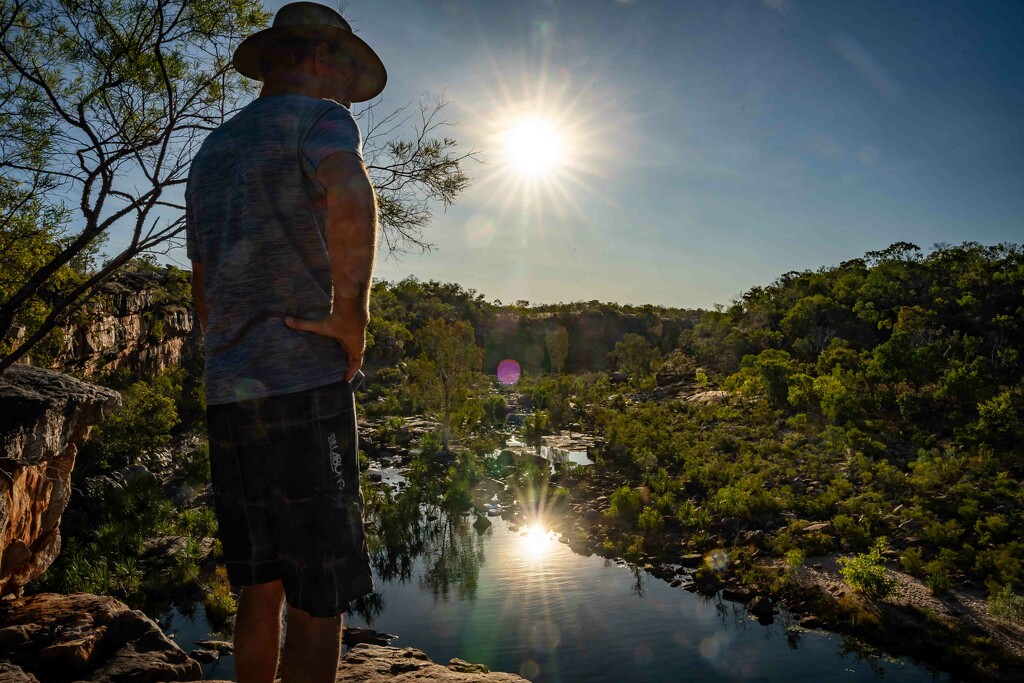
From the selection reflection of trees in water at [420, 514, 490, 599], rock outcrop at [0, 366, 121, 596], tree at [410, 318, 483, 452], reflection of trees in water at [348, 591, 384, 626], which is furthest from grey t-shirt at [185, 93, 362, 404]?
tree at [410, 318, 483, 452]

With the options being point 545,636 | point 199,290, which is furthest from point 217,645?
point 199,290

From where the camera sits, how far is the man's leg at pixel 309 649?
149 centimetres

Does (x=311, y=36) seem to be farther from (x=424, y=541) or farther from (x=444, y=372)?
(x=444, y=372)

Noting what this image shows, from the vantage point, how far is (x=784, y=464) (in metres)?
11.2

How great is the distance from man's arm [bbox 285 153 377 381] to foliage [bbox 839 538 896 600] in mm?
7237

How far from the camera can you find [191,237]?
5.80 ft

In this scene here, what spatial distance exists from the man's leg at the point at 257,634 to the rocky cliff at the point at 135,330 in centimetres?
1009

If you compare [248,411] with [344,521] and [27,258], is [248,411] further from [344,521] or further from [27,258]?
[27,258]

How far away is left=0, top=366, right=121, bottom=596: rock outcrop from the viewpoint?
3959 millimetres

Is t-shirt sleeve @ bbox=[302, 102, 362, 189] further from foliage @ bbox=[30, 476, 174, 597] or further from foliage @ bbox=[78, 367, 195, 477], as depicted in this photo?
foliage @ bbox=[78, 367, 195, 477]

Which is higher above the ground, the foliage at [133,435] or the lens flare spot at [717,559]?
the foliage at [133,435]

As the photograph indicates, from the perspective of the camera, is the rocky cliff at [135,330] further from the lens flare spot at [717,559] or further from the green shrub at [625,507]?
the lens flare spot at [717,559]

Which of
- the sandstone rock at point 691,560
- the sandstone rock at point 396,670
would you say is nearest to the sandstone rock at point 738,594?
the sandstone rock at point 691,560

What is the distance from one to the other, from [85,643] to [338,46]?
465 cm
